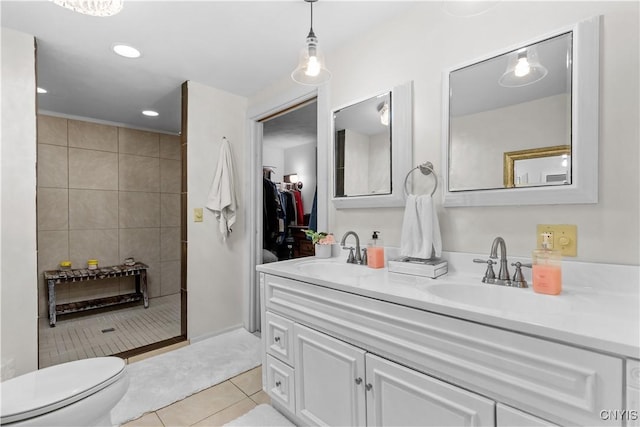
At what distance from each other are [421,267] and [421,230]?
0.64ft

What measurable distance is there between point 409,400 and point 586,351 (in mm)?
574

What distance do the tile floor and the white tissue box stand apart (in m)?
1.17

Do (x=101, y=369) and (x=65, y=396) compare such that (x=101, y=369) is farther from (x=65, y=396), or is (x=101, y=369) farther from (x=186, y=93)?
(x=186, y=93)

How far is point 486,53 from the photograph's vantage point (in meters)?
1.38

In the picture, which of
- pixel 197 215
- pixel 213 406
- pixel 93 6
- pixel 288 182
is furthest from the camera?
pixel 288 182

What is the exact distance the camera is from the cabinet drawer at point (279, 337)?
4.99ft

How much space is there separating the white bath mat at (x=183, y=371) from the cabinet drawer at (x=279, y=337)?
0.69 meters

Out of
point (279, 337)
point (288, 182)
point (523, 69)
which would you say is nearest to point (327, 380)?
point (279, 337)

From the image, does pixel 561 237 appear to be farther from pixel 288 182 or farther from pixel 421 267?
pixel 288 182

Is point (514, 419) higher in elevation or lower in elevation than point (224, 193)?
lower

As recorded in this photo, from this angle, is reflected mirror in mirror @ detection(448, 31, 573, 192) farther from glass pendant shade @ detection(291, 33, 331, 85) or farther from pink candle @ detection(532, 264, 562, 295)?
glass pendant shade @ detection(291, 33, 331, 85)

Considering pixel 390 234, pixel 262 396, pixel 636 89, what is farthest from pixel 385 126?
pixel 262 396

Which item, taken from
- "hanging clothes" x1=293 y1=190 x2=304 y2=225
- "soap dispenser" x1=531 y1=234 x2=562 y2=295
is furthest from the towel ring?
Result: "hanging clothes" x1=293 y1=190 x2=304 y2=225

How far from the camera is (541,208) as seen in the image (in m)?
1.24
